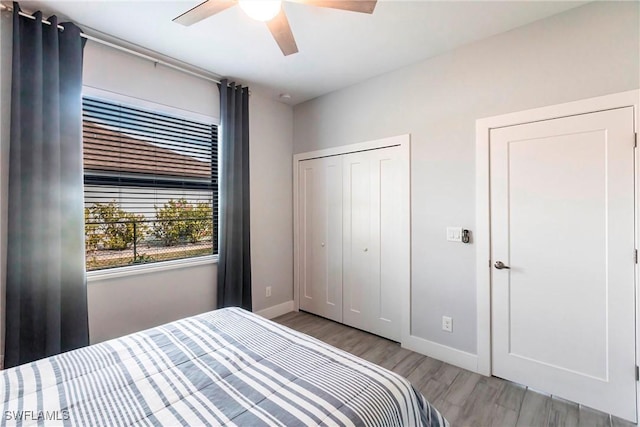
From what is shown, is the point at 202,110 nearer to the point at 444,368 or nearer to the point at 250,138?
the point at 250,138

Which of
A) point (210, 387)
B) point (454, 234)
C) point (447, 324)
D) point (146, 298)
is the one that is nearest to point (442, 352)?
point (447, 324)

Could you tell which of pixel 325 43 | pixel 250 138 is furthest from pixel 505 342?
pixel 250 138

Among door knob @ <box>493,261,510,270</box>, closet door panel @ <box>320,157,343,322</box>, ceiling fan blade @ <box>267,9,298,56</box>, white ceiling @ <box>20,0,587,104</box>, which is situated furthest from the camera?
closet door panel @ <box>320,157,343,322</box>

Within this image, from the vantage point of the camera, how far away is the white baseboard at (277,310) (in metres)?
3.48

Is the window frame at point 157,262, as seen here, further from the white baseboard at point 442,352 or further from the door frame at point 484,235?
the door frame at point 484,235

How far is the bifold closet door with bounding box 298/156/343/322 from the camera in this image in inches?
132

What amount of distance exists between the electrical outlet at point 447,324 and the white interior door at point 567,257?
0.32 m

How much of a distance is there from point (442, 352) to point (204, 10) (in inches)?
120

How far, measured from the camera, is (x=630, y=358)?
1.79 metres

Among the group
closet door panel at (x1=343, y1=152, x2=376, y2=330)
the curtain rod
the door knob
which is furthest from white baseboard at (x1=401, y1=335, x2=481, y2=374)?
the curtain rod

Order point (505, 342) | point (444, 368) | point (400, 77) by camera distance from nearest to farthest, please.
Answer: point (505, 342), point (444, 368), point (400, 77)

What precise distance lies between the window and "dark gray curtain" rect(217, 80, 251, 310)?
0.16m

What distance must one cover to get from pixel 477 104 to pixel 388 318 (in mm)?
2122

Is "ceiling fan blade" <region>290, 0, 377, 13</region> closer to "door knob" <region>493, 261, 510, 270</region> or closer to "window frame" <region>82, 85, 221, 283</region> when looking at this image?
"window frame" <region>82, 85, 221, 283</region>
